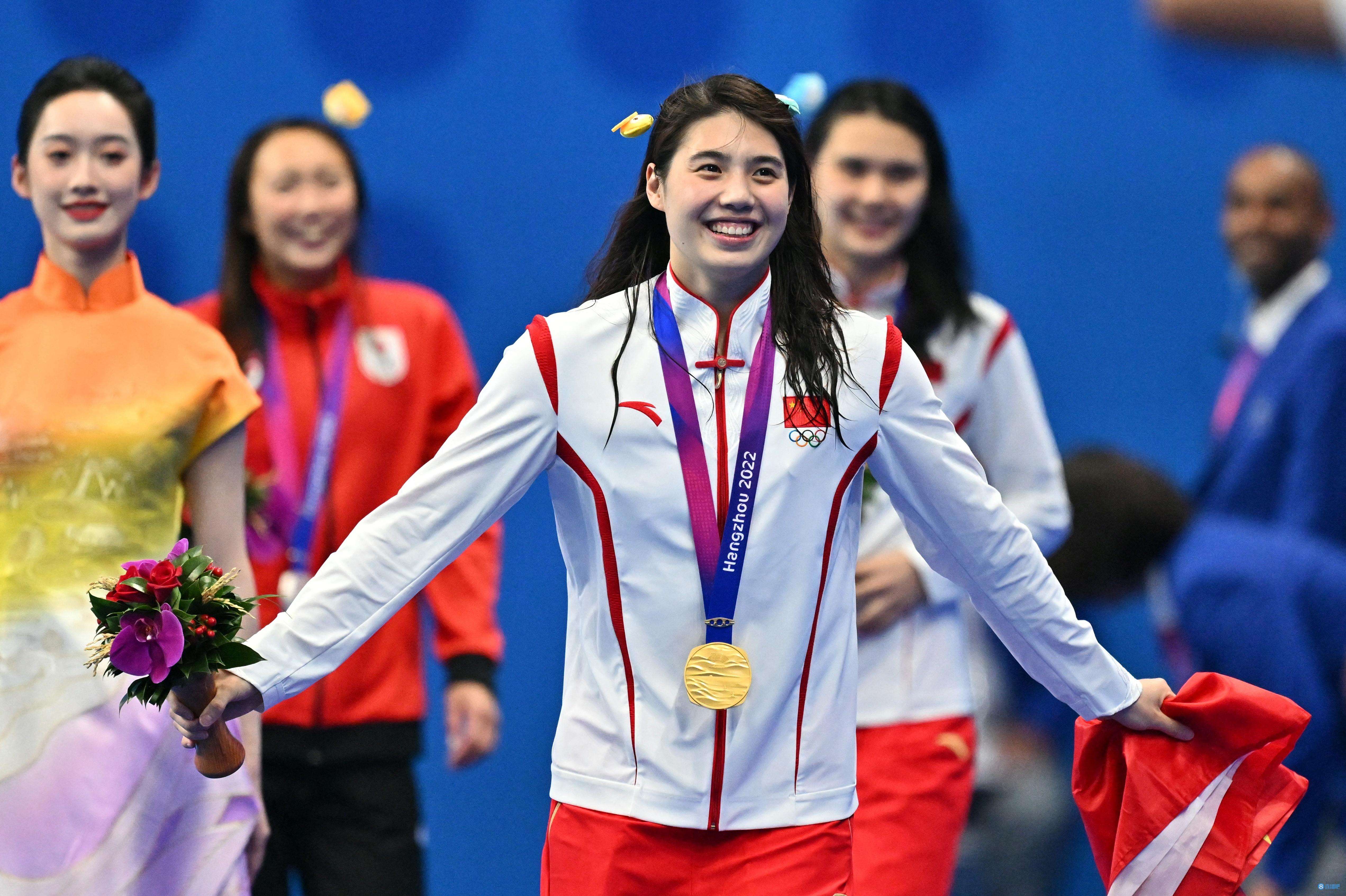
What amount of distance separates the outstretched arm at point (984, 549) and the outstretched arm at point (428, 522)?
0.55 meters

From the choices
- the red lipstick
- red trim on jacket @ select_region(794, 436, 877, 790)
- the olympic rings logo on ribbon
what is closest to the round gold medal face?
red trim on jacket @ select_region(794, 436, 877, 790)

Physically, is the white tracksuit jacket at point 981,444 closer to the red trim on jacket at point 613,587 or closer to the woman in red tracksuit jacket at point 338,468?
the woman in red tracksuit jacket at point 338,468

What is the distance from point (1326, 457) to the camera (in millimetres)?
5785

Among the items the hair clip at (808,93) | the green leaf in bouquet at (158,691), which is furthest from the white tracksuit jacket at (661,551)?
the hair clip at (808,93)

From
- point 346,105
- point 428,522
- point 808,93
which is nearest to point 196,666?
point 428,522

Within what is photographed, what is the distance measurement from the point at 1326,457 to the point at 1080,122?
4.49 ft

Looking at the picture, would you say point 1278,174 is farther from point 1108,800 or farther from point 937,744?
point 1108,800

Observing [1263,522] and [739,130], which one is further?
[1263,522]

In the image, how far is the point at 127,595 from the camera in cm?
247

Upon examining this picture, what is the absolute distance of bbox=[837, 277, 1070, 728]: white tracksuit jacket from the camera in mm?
3830

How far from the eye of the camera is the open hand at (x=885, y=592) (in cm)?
374

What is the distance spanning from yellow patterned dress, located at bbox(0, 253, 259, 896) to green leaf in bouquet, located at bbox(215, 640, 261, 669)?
2.51 feet

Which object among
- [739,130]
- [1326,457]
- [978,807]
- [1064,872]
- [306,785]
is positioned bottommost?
[1064,872]

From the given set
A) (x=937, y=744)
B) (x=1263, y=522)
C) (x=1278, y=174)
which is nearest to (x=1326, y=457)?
(x=1263, y=522)
